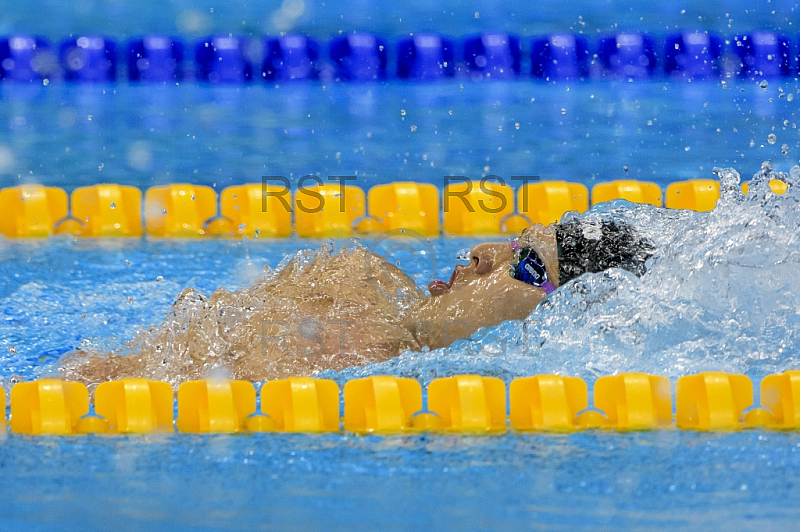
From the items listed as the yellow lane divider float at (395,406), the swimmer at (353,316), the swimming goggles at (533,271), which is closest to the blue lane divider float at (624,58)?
the swimmer at (353,316)

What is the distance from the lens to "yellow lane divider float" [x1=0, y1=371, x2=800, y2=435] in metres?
2.46

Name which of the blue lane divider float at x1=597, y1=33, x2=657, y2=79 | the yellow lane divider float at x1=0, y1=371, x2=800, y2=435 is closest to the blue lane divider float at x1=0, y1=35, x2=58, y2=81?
the blue lane divider float at x1=597, y1=33, x2=657, y2=79

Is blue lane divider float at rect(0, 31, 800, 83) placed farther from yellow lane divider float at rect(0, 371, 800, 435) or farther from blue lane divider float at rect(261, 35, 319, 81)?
yellow lane divider float at rect(0, 371, 800, 435)

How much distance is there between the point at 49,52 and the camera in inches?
270

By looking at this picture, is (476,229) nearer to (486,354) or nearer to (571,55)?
(486,354)

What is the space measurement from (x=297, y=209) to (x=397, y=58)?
105 inches

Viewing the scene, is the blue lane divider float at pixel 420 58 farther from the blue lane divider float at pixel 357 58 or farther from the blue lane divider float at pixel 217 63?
the blue lane divider float at pixel 217 63

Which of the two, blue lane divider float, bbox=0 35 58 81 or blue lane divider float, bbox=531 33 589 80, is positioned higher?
blue lane divider float, bbox=0 35 58 81

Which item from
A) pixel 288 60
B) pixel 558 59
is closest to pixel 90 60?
pixel 288 60

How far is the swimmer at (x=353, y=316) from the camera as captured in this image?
2598 millimetres

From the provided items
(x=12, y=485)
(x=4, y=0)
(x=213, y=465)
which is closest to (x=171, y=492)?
(x=213, y=465)

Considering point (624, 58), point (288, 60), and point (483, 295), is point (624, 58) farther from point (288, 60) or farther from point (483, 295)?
point (483, 295)

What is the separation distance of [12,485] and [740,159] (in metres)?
4.07

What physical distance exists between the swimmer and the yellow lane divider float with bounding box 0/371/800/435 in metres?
0.17
